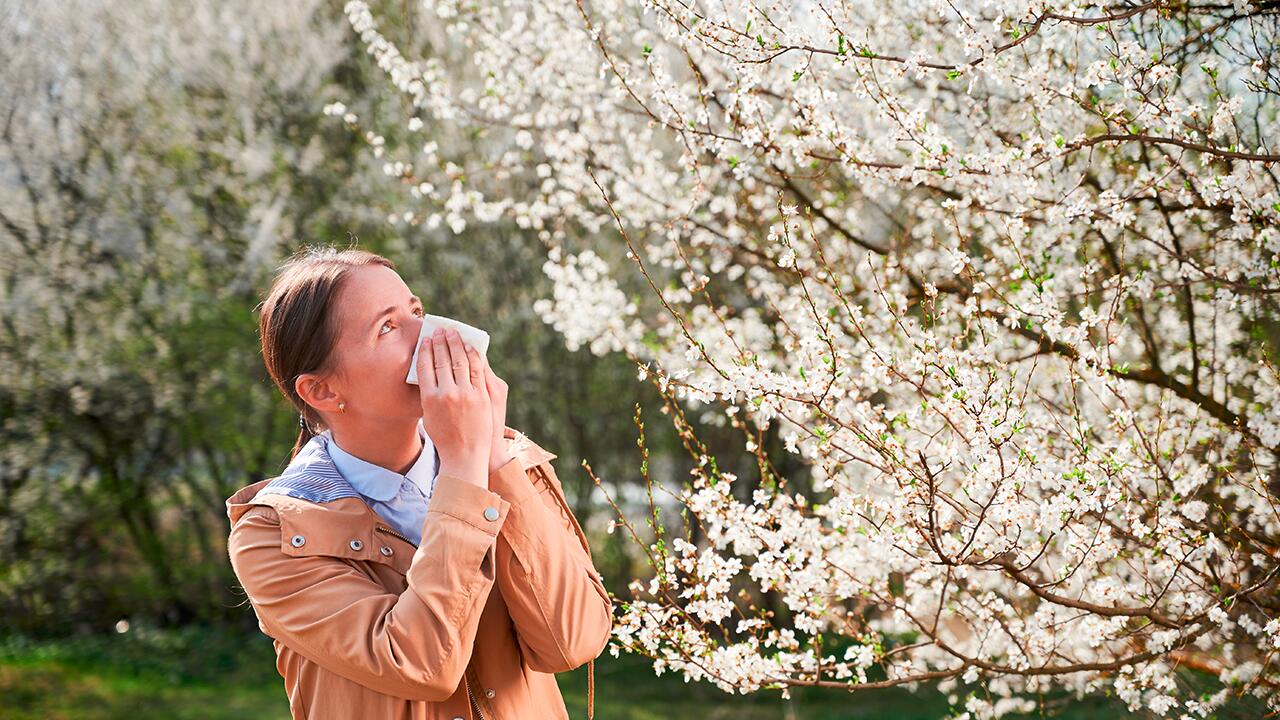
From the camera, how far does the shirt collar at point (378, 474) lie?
1665mm

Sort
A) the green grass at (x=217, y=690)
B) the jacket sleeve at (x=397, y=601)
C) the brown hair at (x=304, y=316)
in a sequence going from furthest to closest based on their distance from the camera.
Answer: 1. the green grass at (x=217, y=690)
2. the brown hair at (x=304, y=316)
3. the jacket sleeve at (x=397, y=601)

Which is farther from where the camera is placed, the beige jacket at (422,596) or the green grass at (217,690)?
the green grass at (217,690)

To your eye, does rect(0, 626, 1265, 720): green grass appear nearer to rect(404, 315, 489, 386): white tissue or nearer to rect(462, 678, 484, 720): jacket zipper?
rect(462, 678, 484, 720): jacket zipper

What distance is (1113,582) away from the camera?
281cm

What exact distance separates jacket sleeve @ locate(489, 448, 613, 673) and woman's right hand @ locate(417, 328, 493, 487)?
7cm

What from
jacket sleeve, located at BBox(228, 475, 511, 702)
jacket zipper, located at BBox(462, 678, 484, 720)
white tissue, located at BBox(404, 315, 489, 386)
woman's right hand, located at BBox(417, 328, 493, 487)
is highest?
white tissue, located at BBox(404, 315, 489, 386)

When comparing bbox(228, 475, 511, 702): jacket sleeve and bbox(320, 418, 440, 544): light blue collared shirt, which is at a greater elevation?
bbox(320, 418, 440, 544): light blue collared shirt

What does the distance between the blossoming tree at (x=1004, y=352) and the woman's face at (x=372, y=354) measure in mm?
591

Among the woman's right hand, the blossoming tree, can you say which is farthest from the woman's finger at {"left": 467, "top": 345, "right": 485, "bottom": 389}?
the blossoming tree

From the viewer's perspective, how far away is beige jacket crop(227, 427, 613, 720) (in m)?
1.44

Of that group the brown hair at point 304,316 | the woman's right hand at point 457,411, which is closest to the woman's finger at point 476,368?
the woman's right hand at point 457,411

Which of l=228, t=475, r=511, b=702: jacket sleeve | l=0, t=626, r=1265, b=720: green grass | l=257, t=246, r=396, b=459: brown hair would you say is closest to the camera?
l=228, t=475, r=511, b=702: jacket sleeve

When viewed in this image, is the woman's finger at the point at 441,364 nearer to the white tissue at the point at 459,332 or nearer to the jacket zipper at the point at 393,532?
the white tissue at the point at 459,332

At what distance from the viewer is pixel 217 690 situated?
288 inches
